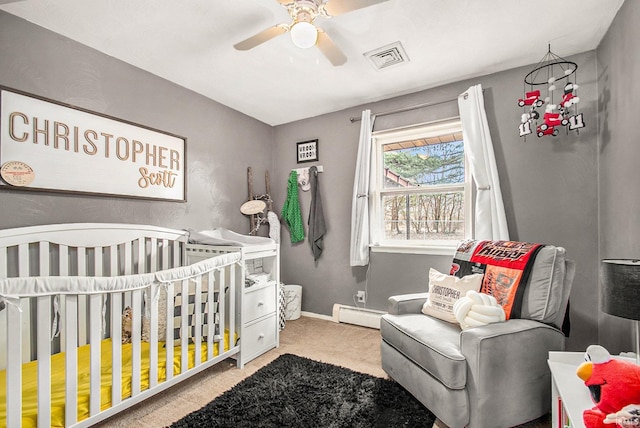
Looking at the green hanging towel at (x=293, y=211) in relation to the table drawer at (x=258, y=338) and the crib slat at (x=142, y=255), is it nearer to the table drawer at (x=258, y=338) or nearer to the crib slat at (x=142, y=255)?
the table drawer at (x=258, y=338)

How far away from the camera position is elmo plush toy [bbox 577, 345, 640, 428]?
0.96 metres

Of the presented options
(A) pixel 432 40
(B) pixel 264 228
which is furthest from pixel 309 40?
(B) pixel 264 228

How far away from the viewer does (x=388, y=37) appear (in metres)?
2.08

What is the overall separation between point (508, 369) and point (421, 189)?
1803mm

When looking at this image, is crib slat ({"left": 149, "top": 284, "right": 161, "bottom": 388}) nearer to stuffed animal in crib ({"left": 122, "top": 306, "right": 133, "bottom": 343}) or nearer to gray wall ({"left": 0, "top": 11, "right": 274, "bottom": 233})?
stuffed animal in crib ({"left": 122, "top": 306, "right": 133, "bottom": 343})

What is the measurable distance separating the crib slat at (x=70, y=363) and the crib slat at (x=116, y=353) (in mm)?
164

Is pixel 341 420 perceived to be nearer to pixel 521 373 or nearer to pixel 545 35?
pixel 521 373

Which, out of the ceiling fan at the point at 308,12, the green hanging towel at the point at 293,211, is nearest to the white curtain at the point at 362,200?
the green hanging towel at the point at 293,211

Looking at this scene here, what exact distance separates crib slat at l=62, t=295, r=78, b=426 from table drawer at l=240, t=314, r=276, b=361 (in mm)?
1031

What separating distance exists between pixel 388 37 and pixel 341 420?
7.67 ft

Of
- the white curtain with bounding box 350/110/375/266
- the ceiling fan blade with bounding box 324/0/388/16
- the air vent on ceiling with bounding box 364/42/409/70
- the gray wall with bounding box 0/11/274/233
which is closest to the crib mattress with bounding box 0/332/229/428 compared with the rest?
the gray wall with bounding box 0/11/274/233

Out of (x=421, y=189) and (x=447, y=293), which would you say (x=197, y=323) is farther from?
(x=421, y=189)

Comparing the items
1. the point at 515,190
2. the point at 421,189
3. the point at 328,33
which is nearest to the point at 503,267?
the point at 515,190

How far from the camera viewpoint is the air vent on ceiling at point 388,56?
219 cm
